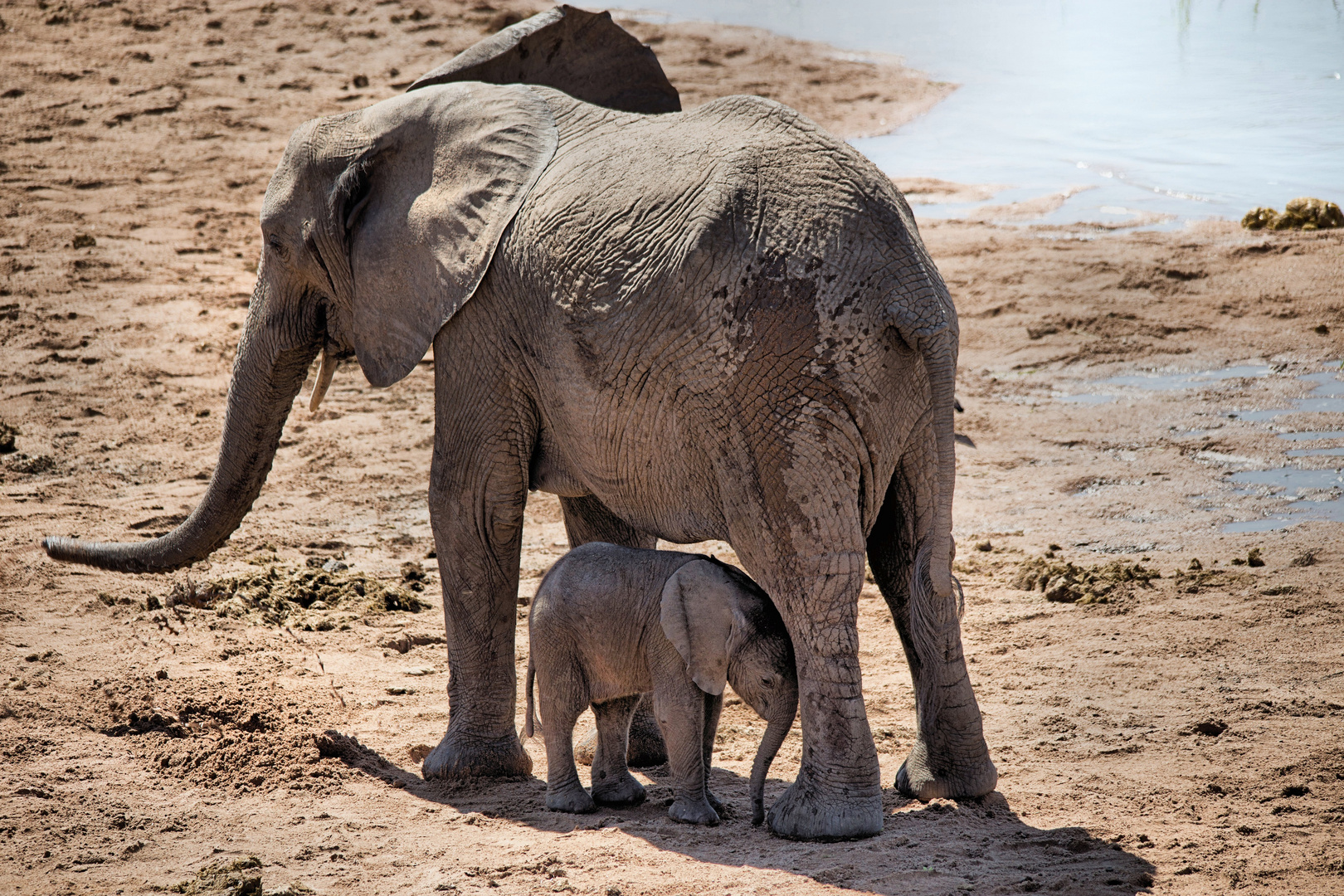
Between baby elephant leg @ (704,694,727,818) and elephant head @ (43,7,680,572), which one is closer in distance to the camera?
baby elephant leg @ (704,694,727,818)

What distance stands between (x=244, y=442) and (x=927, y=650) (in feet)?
10.5

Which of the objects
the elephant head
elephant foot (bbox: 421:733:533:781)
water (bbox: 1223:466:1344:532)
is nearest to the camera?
the elephant head

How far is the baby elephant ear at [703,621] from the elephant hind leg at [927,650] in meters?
0.68

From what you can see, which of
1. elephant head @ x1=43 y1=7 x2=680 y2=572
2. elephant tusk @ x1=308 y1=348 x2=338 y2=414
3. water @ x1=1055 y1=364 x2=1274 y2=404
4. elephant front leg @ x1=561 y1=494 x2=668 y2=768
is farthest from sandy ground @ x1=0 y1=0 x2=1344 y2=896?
elephant tusk @ x1=308 y1=348 x2=338 y2=414

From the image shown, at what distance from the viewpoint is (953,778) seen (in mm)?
5027

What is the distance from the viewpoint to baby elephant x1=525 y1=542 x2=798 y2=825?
466cm

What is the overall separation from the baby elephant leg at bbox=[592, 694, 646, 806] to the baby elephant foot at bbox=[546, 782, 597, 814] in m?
0.06

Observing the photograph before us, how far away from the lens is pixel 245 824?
509cm

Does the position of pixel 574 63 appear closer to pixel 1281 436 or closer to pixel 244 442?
pixel 244 442

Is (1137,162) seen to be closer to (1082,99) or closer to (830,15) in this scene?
(1082,99)

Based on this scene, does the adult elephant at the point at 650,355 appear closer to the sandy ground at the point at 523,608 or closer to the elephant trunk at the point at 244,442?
the elephant trunk at the point at 244,442

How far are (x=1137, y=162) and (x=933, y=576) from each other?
1298cm

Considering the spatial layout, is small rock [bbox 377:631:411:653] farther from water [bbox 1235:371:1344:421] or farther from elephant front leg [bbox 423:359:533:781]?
water [bbox 1235:371:1344:421]

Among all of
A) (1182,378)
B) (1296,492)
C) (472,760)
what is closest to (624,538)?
(472,760)
